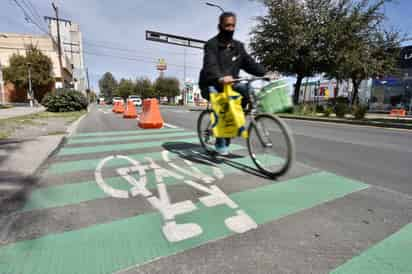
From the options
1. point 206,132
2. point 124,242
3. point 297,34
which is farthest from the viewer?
point 297,34

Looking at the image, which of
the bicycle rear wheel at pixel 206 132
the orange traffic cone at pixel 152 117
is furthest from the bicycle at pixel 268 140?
the orange traffic cone at pixel 152 117

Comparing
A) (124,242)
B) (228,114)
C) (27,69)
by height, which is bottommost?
(124,242)

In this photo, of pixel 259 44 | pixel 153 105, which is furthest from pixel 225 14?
pixel 259 44

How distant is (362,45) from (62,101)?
74.7 ft

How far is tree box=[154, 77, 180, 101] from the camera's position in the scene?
198 ft

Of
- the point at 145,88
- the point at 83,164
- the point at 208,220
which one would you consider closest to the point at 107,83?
the point at 145,88

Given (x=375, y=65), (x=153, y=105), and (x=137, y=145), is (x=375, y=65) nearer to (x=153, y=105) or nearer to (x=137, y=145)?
(x=153, y=105)

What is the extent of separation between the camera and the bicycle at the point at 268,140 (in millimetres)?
2758

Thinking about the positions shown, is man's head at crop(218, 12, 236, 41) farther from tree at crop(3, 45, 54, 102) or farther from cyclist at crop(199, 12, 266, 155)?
tree at crop(3, 45, 54, 102)

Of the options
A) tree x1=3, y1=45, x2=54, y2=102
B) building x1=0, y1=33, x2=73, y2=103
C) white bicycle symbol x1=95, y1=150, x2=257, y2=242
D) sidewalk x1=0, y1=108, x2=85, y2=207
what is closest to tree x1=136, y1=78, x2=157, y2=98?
building x1=0, y1=33, x2=73, y2=103

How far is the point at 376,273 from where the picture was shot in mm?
1408

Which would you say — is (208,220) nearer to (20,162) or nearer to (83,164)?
(83,164)

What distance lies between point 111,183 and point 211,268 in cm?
187

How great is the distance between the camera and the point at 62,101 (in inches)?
605
